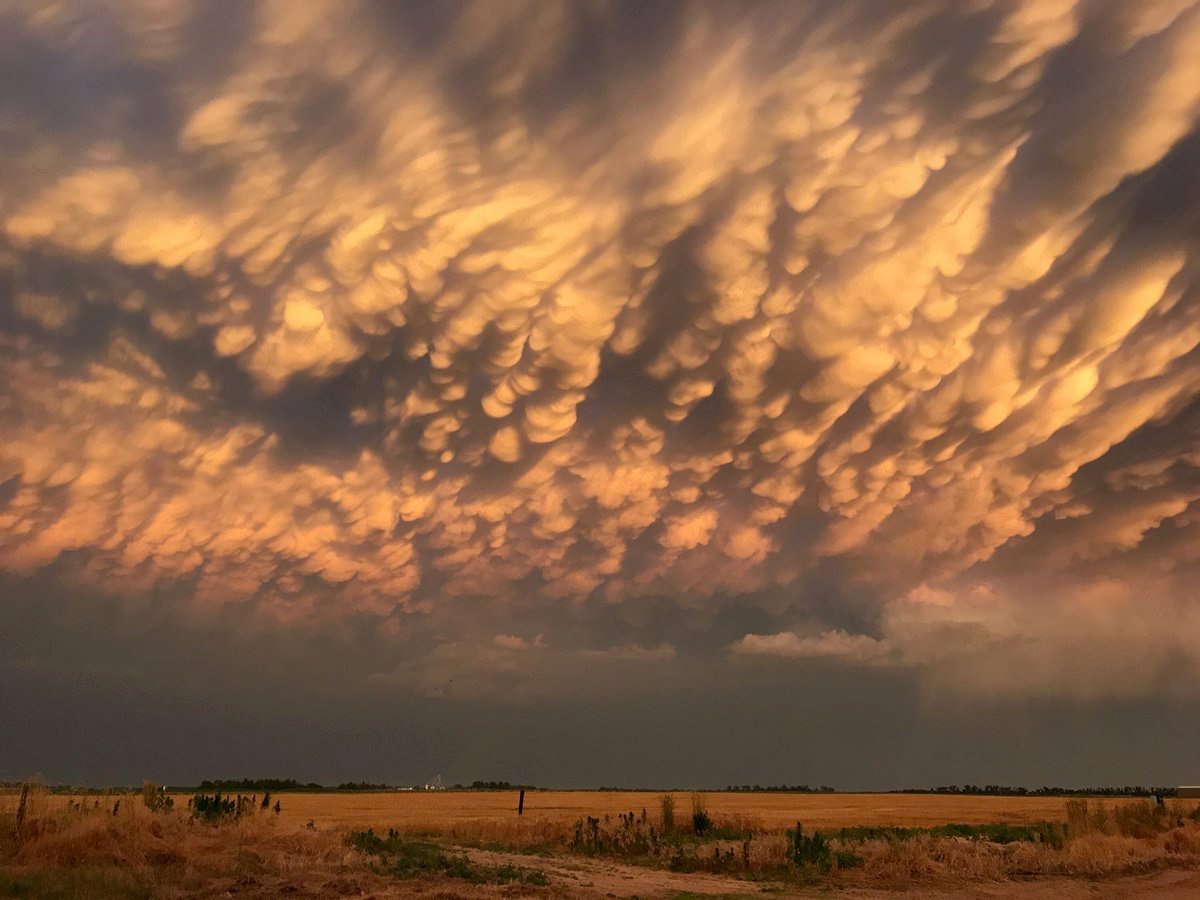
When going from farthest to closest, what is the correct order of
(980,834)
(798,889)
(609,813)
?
(609,813), (980,834), (798,889)

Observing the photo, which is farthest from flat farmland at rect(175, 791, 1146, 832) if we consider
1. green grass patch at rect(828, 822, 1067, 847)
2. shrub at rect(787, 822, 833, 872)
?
shrub at rect(787, 822, 833, 872)

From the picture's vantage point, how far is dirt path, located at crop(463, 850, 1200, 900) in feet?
74.5

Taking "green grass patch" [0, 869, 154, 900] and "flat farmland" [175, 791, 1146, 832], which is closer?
"green grass patch" [0, 869, 154, 900]

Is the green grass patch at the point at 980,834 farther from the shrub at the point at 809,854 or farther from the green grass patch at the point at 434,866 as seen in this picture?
the green grass patch at the point at 434,866

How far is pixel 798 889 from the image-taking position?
24609 mm

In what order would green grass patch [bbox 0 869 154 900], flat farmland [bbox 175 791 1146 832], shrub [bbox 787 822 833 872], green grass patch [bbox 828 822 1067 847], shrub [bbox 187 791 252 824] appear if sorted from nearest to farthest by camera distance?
green grass patch [bbox 0 869 154 900] → shrub [bbox 787 822 833 872] → shrub [bbox 187 791 252 824] → green grass patch [bbox 828 822 1067 847] → flat farmland [bbox 175 791 1146 832]

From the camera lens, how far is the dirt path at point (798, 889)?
2270cm

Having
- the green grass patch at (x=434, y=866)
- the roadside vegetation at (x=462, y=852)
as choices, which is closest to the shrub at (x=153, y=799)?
the roadside vegetation at (x=462, y=852)

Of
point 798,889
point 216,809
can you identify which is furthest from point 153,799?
point 798,889

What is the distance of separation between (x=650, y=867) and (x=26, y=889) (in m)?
18.9

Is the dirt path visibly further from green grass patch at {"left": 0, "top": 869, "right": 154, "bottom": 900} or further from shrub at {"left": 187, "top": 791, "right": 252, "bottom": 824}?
green grass patch at {"left": 0, "top": 869, "right": 154, "bottom": 900}

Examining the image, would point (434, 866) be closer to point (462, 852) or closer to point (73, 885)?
point (462, 852)

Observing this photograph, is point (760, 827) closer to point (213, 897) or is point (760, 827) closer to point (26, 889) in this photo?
point (213, 897)

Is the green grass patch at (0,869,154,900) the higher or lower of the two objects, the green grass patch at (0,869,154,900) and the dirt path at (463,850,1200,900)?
the higher
